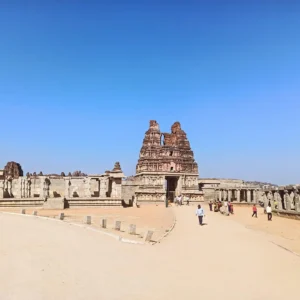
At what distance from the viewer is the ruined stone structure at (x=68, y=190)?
30.1 meters

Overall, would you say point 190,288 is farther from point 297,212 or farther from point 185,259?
point 297,212

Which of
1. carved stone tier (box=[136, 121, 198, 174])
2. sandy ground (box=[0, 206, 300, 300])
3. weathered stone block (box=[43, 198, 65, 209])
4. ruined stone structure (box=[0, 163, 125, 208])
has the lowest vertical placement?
sandy ground (box=[0, 206, 300, 300])

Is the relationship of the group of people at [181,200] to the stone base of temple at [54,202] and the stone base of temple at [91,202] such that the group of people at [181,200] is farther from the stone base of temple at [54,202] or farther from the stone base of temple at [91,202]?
the stone base of temple at [54,202]

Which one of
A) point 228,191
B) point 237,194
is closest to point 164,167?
point 228,191

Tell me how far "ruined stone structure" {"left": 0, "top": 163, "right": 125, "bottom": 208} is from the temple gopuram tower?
8591 mm

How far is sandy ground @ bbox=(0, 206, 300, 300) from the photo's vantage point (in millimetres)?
7195

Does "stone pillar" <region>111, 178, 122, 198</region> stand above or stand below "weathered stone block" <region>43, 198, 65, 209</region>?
above

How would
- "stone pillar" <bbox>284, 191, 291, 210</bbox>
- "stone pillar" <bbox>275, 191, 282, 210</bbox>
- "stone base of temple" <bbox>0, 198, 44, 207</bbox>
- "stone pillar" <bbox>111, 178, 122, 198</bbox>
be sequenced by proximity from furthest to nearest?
"stone pillar" <bbox>111, 178, 122, 198</bbox> → "stone base of temple" <bbox>0, 198, 44, 207</bbox> → "stone pillar" <bbox>275, 191, 282, 210</bbox> → "stone pillar" <bbox>284, 191, 291, 210</bbox>

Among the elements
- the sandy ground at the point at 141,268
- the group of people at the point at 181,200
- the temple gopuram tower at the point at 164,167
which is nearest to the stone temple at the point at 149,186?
the temple gopuram tower at the point at 164,167

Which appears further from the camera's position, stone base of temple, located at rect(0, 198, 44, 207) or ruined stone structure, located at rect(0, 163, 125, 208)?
ruined stone structure, located at rect(0, 163, 125, 208)

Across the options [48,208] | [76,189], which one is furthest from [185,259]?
[76,189]

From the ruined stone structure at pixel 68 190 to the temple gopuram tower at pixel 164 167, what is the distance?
8.59m

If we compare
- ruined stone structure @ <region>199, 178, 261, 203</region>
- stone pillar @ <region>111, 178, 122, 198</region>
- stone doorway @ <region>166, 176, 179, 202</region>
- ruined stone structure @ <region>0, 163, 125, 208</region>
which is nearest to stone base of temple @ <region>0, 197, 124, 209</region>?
ruined stone structure @ <region>0, 163, 125, 208</region>

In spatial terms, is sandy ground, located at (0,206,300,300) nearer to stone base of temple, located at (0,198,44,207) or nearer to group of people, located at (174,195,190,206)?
stone base of temple, located at (0,198,44,207)
